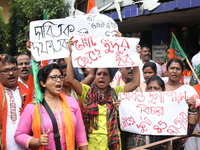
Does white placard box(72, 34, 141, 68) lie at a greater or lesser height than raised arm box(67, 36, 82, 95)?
greater

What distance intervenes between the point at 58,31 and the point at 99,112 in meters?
1.21

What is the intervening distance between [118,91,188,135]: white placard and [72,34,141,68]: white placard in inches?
15.9

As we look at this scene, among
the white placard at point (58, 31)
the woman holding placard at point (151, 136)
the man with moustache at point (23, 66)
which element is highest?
the white placard at point (58, 31)

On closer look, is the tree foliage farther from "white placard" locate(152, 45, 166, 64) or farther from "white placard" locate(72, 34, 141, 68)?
"white placard" locate(72, 34, 141, 68)

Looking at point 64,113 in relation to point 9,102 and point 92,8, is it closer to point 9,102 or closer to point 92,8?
point 9,102

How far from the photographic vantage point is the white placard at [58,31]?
3367 millimetres

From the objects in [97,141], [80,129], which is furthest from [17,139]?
[97,141]

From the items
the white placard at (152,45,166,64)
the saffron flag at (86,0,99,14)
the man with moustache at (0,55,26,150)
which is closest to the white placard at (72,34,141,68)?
the man with moustache at (0,55,26,150)

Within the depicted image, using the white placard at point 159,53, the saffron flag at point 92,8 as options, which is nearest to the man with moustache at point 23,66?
the saffron flag at point 92,8

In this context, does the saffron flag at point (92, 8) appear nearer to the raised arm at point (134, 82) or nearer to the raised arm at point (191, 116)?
the raised arm at point (134, 82)

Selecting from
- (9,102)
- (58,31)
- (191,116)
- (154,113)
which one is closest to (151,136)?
(154,113)

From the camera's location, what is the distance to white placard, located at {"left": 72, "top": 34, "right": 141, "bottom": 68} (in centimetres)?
316

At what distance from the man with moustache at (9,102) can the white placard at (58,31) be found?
0.33 metres

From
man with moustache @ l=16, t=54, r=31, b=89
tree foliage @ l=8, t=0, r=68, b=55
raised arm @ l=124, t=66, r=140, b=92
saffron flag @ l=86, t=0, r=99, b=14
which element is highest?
tree foliage @ l=8, t=0, r=68, b=55
